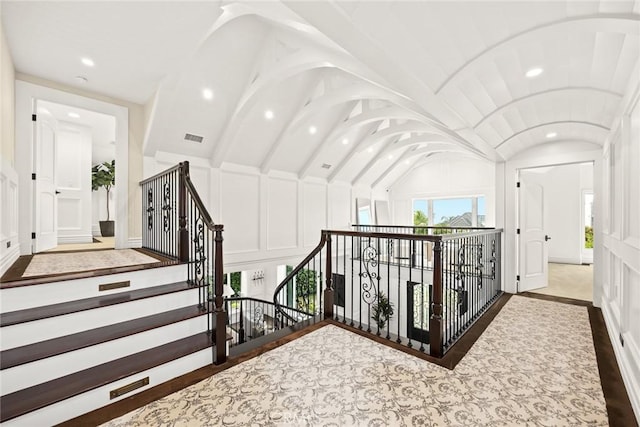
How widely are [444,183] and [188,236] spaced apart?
9.03 meters

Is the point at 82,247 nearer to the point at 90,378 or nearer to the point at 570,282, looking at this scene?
the point at 90,378

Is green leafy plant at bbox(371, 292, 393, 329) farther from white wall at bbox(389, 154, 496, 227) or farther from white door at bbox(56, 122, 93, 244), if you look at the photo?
white door at bbox(56, 122, 93, 244)

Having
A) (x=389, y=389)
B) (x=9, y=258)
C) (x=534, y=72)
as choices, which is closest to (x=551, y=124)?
(x=534, y=72)

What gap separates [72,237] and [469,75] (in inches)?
304

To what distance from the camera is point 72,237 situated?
18.9 ft

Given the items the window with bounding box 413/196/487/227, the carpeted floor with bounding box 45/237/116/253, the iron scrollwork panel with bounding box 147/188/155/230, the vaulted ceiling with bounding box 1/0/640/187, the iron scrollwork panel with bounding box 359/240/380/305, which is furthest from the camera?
the window with bounding box 413/196/487/227

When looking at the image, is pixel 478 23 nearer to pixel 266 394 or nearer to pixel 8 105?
pixel 266 394

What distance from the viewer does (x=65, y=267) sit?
284cm

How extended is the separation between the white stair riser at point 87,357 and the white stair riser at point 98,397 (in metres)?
0.27

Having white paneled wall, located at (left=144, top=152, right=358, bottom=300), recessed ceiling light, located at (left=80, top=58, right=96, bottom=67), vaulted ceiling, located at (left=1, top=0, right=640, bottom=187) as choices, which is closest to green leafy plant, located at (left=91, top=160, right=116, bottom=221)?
white paneled wall, located at (left=144, top=152, right=358, bottom=300)

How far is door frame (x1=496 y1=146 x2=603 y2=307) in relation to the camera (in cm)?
402

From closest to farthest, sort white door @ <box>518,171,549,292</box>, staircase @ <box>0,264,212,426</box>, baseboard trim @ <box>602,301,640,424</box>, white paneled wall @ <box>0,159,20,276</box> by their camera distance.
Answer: staircase @ <box>0,264,212,426</box> → baseboard trim @ <box>602,301,640,424</box> → white paneled wall @ <box>0,159,20,276</box> → white door @ <box>518,171,549,292</box>

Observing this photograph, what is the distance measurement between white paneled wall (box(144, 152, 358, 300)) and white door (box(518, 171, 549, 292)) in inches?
202

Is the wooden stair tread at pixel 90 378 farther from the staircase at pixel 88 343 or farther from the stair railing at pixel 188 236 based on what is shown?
the stair railing at pixel 188 236
